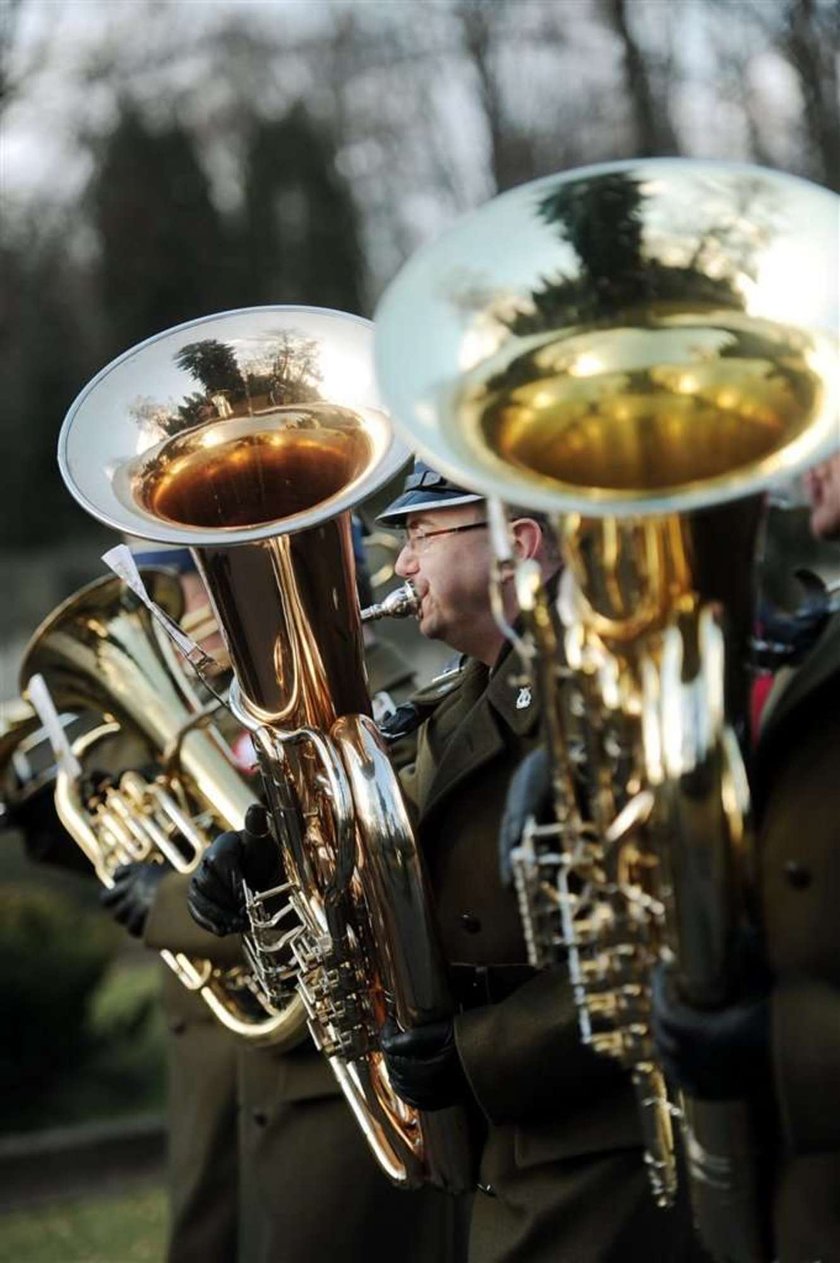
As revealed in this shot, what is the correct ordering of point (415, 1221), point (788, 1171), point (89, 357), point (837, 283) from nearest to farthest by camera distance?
point (837, 283) < point (788, 1171) < point (415, 1221) < point (89, 357)

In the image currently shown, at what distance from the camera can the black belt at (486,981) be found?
317 cm

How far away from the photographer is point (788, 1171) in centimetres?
252

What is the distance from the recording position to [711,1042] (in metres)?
2.34

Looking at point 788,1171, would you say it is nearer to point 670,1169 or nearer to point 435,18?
point 670,1169

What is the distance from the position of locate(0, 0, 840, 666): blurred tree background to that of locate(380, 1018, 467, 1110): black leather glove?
487 centimetres

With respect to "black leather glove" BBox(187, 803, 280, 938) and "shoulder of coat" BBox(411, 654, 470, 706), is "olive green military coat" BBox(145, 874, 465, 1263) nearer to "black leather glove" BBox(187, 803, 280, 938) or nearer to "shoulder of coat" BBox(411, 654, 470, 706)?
"black leather glove" BBox(187, 803, 280, 938)

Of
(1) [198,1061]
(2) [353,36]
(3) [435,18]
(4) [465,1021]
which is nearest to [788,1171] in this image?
(4) [465,1021]

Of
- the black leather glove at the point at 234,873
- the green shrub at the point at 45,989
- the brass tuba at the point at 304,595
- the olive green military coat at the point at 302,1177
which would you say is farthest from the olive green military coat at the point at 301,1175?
the green shrub at the point at 45,989

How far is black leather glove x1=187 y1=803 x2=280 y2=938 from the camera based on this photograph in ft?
11.5

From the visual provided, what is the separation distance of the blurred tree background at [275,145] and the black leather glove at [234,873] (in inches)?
172

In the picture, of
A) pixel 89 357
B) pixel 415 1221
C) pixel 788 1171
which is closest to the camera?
pixel 788 1171

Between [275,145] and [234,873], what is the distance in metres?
14.2

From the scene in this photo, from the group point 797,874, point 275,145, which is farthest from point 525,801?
point 275,145

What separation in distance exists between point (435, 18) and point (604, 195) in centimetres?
798
